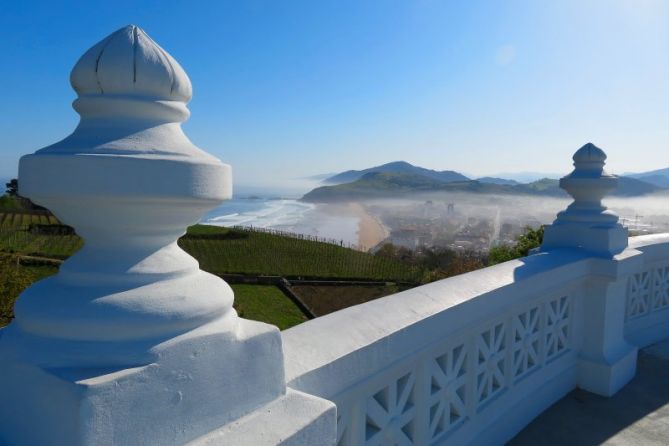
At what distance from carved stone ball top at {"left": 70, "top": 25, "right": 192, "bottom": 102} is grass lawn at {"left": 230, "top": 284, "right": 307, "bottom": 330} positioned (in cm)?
2503

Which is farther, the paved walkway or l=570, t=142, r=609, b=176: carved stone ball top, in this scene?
l=570, t=142, r=609, b=176: carved stone ball top

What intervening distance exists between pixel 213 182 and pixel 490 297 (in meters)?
Result: 2.00

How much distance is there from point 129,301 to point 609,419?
371 cm

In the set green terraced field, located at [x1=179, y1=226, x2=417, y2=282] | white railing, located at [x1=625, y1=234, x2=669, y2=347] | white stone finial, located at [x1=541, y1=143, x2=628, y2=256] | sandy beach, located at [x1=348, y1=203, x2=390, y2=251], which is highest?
white stone finial, located at [x1=541, y1=143, x2=628, y2=256]

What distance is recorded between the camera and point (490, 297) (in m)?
2.75

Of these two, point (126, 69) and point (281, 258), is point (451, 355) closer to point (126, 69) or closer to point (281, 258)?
point (126, 69)

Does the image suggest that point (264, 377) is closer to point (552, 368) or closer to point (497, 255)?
point (552, 368)

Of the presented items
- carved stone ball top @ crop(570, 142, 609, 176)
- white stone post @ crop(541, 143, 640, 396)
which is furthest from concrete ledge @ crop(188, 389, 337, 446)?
carved stone ball top @ crop(570, 142, 609, 176)

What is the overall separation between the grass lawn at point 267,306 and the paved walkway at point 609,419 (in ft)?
73.9

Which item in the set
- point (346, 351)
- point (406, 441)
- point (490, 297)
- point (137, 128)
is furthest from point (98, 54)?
point (490, 297)

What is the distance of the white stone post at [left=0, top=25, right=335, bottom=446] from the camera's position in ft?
3.65

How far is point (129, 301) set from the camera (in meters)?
1.18

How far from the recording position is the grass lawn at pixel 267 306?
88.9 feet

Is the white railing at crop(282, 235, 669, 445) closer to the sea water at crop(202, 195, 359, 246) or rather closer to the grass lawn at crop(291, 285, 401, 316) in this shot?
the grass lawn at crop(291, 285, 401, 316)
